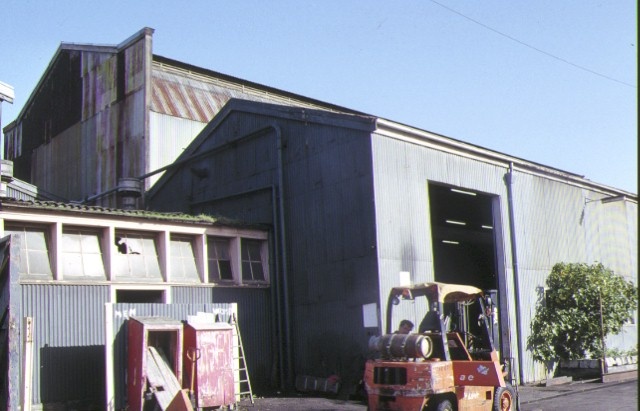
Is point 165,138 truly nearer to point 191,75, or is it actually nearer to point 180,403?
point 191,75

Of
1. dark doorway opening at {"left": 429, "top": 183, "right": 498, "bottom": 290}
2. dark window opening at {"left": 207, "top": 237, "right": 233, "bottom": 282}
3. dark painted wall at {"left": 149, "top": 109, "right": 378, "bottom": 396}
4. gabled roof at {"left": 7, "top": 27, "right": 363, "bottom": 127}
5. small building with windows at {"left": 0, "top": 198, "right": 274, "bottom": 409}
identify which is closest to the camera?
small building with windows at {"left": 0, "top": 198, "right": 274, "bottom": 409}

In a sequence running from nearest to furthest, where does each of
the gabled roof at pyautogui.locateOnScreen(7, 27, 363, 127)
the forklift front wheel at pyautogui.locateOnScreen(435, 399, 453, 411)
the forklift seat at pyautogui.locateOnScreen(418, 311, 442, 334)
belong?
the forklift front wheel at pyautogui.locateOnScreen(435, 399, 453, 411) < the forklift seat at pyautogui.locateOnScreen(418, 311, 442, 334) < the gabled roof at pyautogui.locateOnScreen(7, 27, 363, 127)

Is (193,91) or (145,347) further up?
(193,91)

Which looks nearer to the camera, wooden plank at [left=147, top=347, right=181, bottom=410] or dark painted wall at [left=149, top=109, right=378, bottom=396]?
wooden plank at [left=147, top=347, right=181, bottom=410]

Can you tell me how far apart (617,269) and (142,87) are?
67.4 feet

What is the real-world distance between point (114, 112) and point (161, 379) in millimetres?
19099

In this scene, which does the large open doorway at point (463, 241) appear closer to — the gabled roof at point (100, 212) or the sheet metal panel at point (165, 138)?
the gabled roof at point (100, 212)

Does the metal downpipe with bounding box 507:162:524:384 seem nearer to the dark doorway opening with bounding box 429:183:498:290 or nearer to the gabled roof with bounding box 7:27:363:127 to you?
the dark doorway opening with bounding box 429:183:498:290

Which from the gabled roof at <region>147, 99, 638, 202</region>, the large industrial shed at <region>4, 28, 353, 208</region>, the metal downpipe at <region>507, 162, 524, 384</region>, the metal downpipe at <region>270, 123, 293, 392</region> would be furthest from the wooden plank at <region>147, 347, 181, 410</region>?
the large industrial shed at <region>4, 28, 353, 208</region>

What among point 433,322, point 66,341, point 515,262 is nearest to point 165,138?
point 66,341

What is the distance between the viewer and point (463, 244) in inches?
1134

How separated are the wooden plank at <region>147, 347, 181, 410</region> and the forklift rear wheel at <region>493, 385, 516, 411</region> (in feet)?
20.6

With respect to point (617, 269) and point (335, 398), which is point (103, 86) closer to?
point (335, 398)

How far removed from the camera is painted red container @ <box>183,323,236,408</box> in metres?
→ 14.7
